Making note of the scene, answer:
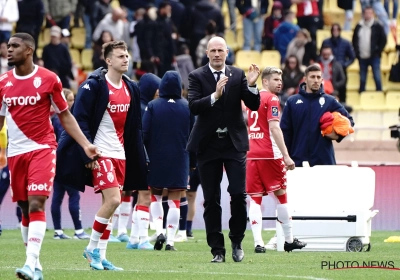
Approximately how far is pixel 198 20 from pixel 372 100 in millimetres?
4445

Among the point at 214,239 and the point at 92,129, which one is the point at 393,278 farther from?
the point at 92,129

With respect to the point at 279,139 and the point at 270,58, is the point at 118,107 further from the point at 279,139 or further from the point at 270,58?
the point at 270,58

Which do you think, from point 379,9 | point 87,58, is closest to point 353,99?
point 379,9

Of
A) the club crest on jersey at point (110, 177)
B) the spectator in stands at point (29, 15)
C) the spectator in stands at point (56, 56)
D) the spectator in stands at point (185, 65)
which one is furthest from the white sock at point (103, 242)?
the spectator in stands at point (29, 15)

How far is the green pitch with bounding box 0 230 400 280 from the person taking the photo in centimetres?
1067

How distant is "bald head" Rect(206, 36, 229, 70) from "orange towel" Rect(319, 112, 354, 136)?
10.4ft

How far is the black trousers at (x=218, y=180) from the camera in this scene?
40.3 ft

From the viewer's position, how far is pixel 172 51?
26141 millimetres

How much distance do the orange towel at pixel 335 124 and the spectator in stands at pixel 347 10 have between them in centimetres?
1391

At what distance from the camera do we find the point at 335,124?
1516cm

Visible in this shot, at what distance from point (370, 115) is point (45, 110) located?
54.6 ft

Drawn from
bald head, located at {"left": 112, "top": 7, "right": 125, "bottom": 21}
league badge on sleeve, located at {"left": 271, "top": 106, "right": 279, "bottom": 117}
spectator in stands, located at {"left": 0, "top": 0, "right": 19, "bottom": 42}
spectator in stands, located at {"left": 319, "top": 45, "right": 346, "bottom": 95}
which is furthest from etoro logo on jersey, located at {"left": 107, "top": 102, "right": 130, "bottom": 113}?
bald head, located at {"left": 112, "top": 7, "right": 125, "bottom": 21}

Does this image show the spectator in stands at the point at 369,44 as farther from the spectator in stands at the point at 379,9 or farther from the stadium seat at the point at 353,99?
the spectator in stands at the point at 379,9

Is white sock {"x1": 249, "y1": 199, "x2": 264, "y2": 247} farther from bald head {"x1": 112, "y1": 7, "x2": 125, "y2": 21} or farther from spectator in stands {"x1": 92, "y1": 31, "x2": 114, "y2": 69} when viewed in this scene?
bald head {"x1": 112, "y1": 7, "x2": 125, "y2": 21}
